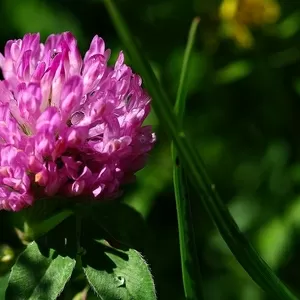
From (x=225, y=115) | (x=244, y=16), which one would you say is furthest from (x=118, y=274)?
(x=244, y=16)

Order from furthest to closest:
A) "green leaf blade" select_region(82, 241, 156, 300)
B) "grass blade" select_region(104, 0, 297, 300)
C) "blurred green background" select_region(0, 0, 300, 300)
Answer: "blurred green background" select_region(0, 0, 300, 300) < "green leaf blade" select_region(82, 241, 156, 300) < "grass blade" select_region(104, 0, 297, 300)

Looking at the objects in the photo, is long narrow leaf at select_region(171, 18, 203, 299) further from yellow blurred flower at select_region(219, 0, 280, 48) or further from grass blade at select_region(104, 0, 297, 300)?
yellow blurred flower at select_region(219, 0, 280, 48)

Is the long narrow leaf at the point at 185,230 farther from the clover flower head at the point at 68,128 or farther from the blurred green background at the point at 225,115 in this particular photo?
the blurred green background at the point at 225,115

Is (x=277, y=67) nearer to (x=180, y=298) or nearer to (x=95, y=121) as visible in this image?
(x=180, y=298)

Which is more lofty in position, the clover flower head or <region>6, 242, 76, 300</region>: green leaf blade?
the clover flower head

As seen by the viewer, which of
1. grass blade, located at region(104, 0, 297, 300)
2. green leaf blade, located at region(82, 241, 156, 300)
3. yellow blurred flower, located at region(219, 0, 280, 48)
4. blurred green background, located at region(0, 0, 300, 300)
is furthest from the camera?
yellow blurred flower, located at region(219, 0, 280, 48)

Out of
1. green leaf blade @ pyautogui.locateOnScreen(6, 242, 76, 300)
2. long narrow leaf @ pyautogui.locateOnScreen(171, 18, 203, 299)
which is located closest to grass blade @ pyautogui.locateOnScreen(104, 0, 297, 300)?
long narrow leaf @ pyautogui.locateOnScreen(171, 18, 203, 299)

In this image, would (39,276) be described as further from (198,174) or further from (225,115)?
(225,115)
